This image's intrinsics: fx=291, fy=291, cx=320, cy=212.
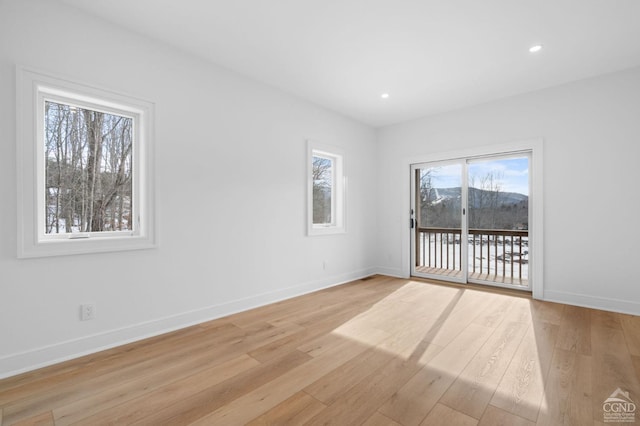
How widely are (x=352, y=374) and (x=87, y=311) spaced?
211 cm

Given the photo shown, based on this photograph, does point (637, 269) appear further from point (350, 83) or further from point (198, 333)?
point (198, 333)

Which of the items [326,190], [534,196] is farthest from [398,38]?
[534,196]

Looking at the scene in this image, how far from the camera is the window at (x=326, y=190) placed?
14.3 ft

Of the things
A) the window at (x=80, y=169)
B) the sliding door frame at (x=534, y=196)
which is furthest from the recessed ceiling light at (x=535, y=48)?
the window at (x=80, y=169)

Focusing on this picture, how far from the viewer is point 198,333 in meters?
2.71

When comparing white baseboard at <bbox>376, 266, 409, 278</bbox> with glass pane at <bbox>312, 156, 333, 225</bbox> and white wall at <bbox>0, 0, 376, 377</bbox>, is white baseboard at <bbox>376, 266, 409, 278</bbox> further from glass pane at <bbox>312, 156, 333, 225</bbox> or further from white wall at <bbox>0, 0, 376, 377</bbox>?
glass pane at <bbox>312, 156, 333, 225</bbox>

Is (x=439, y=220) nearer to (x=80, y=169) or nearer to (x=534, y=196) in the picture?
(x=534, y=196)

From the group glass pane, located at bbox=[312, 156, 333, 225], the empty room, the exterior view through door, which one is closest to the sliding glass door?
the exterior view through door

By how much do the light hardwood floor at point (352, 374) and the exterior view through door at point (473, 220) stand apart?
4.47 ft

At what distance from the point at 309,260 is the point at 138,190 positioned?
2.29 meters

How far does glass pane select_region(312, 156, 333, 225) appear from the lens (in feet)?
14.7

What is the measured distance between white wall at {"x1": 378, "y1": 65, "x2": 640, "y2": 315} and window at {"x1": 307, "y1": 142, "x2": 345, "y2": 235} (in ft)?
7.28

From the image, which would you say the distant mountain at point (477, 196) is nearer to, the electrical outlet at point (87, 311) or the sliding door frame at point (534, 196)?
the sliding door frame at point (534, 196)

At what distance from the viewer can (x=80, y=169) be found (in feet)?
7.88
